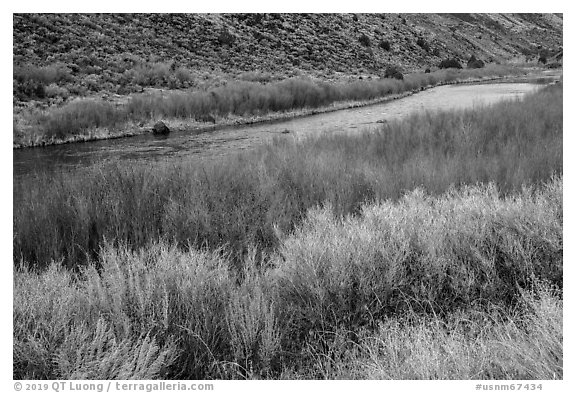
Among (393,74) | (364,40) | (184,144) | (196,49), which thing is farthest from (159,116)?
(364,40)

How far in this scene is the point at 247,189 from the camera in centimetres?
738

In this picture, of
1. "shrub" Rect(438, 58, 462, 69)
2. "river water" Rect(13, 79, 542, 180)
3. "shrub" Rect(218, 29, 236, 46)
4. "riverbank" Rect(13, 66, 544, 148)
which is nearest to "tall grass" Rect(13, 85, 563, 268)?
"river water" Rect(13, 79, 542, 180)

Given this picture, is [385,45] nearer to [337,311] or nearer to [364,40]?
[364,40]

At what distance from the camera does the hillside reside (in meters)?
22.0

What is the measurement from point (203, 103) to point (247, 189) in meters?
14.5

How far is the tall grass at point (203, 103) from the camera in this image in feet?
54.6

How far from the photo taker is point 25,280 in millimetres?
3906

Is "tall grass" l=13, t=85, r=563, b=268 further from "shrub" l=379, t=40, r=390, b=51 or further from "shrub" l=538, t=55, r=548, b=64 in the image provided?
"shrub" l=538, t=55, r=548, b=64

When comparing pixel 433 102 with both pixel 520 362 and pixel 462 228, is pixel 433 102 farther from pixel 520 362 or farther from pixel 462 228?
pixel 520 362

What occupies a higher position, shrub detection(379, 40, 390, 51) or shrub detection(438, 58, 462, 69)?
shrub detection(379, 40, 390, 51)

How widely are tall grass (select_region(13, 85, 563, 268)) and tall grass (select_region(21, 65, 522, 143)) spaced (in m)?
8.37
